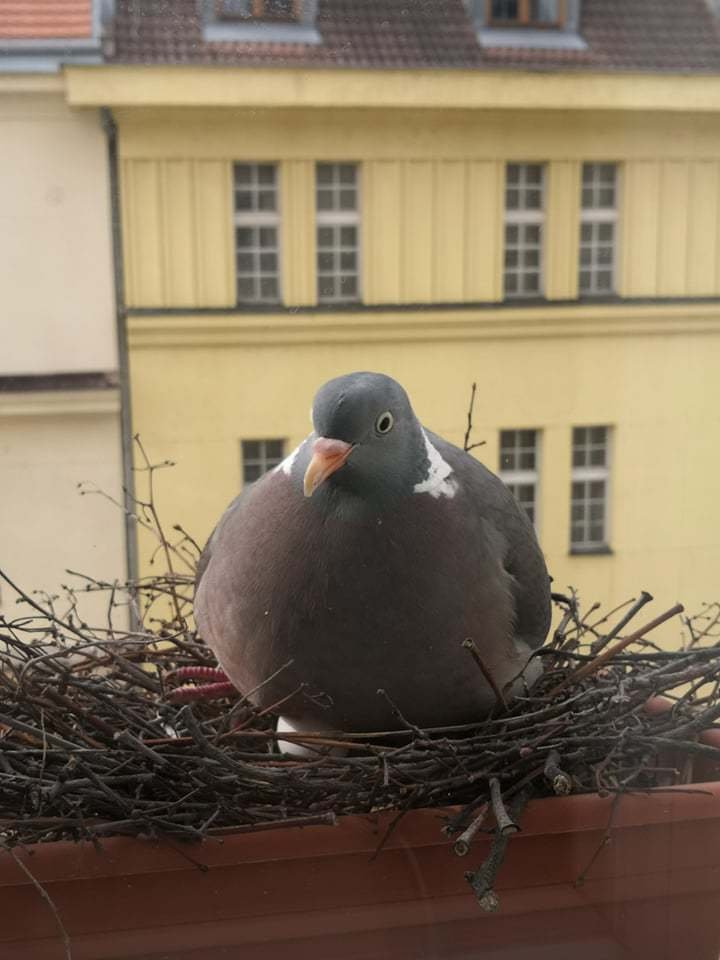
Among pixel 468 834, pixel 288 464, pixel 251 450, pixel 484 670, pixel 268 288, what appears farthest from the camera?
pixel 251 450

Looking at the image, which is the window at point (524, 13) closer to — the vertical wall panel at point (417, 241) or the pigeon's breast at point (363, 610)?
the vertical wall panel at point (417, 241)

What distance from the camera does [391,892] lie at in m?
0.88

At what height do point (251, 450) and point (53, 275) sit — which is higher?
point (53, 275)

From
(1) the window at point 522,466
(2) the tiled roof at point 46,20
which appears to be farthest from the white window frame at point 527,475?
(2) the tiled roof at point 46,20

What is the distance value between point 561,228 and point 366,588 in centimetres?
44

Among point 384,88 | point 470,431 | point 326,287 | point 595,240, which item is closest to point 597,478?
point 470,431

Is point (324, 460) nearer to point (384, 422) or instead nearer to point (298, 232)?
point (384, 422)

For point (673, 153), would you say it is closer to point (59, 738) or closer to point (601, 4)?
point (601, 4)

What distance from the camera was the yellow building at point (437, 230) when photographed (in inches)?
42.6

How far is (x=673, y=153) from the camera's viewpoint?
1.15 metres

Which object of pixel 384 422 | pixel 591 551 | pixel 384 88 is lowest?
pixel 591 551

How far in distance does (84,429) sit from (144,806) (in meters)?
0.40

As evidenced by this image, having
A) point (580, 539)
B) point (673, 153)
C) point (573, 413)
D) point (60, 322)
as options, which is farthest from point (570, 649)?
point (60, 322)

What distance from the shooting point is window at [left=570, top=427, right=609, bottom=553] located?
3.98ft
